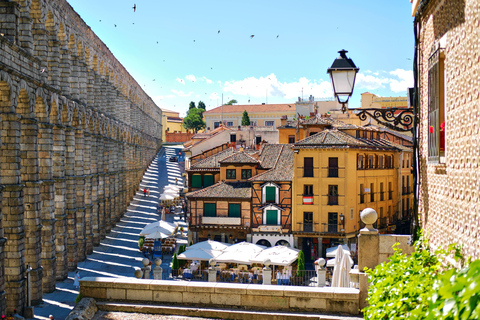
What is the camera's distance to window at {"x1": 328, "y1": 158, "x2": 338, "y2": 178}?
44375 mm

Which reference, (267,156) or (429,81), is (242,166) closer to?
(267,156)

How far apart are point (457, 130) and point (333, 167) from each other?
122 feet

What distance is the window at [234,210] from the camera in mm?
45781

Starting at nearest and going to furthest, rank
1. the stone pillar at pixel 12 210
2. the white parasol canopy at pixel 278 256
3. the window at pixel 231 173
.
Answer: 1. the stone pillar at pixel 12 210
2. the white parasol canopy at pixel 278 256
3. the window at pixel 231 173

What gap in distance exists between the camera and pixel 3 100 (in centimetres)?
2523

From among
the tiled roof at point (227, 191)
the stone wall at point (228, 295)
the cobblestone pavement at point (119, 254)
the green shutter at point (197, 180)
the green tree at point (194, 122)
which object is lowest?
the cobblestone pavement at point (119, 254)

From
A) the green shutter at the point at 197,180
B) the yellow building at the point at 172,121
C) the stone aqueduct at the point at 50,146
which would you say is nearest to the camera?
the stone aqueduct at the point at 50,146

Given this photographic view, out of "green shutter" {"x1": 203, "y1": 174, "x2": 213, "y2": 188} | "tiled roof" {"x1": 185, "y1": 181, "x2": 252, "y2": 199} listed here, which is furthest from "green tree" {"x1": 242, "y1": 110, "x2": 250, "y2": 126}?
"tiled roof" {"x1": 185, "y1": 181, "x2": 252, "y2": 199}

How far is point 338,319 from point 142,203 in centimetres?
6517

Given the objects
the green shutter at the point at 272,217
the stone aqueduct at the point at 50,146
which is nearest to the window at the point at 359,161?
the green shutter at the point at 272,217

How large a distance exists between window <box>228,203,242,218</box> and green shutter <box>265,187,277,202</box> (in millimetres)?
2525

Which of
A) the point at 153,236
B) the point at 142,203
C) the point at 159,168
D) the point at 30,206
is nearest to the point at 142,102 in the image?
the point at 159,168

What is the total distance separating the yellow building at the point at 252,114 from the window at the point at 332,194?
8486 cm

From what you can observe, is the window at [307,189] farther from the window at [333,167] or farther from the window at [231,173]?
the window at [231,173]
